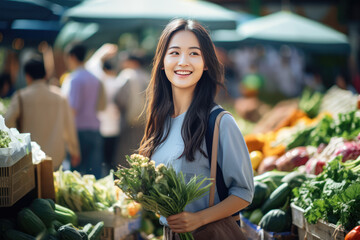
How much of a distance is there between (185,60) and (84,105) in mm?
4852

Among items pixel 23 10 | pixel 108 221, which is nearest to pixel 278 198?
pixel 108 221

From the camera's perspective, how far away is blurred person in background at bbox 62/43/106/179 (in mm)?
7520

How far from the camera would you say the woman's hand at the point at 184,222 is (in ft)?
8.75

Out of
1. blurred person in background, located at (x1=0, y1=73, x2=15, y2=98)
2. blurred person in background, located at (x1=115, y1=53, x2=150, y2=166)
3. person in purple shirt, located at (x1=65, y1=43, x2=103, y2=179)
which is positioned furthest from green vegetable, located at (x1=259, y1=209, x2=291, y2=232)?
blurred person in background, located at (x1=0, y1=73, x2=15, y2=98)

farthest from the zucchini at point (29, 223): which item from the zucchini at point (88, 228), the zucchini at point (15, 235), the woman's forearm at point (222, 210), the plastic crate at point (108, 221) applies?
the woman's forearm at point (222, 210)

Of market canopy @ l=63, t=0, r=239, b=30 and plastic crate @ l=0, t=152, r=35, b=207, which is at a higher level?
market canopy @ l=63, t=0, r=239, b=30

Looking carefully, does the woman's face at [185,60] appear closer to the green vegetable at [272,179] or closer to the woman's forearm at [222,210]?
the woman's forearm at [222,210]

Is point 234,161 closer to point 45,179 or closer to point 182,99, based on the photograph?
point 182,99

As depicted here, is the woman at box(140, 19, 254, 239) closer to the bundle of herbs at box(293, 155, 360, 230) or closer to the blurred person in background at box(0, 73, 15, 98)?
the bundle of herbs at box(293, 155, 360, 230)

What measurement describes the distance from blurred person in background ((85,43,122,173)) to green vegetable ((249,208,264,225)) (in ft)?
14.6

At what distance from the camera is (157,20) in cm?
794

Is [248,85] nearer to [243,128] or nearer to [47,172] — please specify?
[243,128]

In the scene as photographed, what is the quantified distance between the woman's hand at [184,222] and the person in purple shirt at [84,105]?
484 centimetres

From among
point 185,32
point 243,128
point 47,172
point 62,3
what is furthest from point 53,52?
point 185,32
